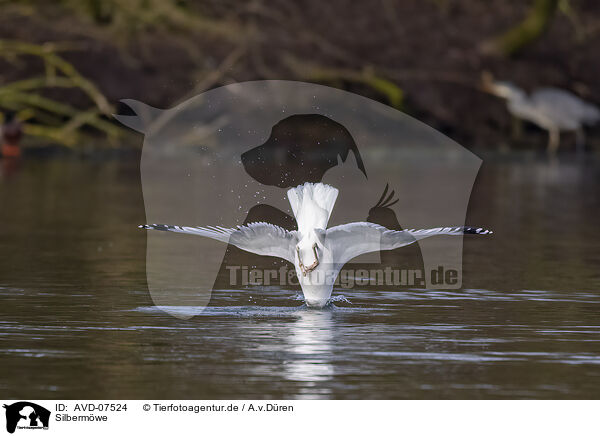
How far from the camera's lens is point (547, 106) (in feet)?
105

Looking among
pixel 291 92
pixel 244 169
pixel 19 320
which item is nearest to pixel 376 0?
pixel 291 92

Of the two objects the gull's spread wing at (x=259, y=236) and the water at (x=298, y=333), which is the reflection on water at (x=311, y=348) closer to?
the water at (x=298, y=333)

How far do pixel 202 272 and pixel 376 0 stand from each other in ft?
73.5

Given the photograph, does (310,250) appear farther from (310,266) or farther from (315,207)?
(315,207)

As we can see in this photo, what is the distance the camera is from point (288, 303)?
33.7ft

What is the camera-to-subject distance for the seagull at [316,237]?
9.51 meters

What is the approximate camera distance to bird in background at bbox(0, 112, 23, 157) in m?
27.6

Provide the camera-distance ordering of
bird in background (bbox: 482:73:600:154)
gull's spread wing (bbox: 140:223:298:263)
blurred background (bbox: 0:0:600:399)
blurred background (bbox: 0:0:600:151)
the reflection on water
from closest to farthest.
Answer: the reflection on water
blurred background (bbox: 0:0:600:399)
gull's spread wing (bbox: 140:223:298:263)
blurred background (bbox: 0:0:600:151)
bird in background (bbox: 482:73:600:154)

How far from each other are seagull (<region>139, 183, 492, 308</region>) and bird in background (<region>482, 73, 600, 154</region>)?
74.4ft
